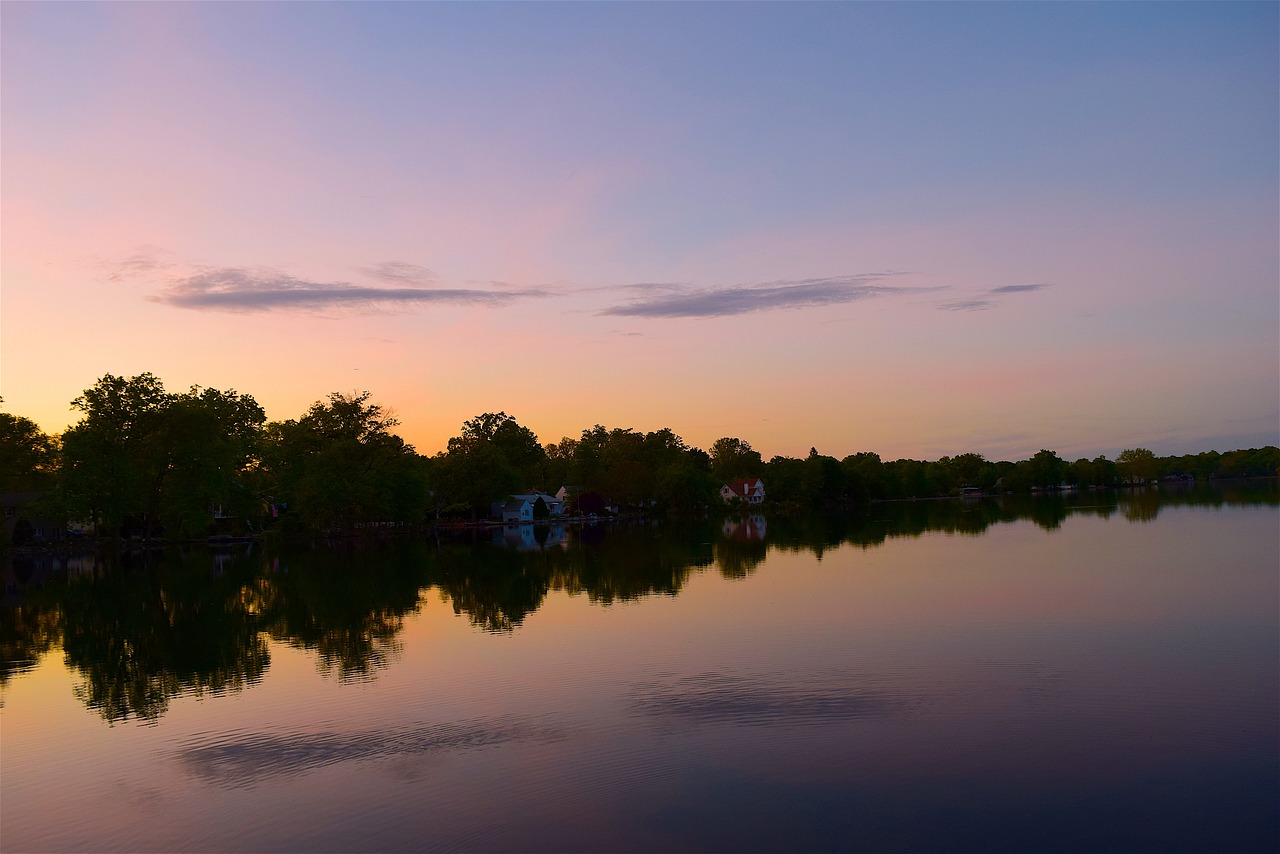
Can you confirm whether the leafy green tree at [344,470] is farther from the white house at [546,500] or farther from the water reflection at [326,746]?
the water reflection at [326,746]

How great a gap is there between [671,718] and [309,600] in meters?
27.6

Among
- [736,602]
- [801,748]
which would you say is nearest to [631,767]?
[801,748]

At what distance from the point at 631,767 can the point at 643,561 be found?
131ft

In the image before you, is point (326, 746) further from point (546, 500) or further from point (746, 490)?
point (746, 490)

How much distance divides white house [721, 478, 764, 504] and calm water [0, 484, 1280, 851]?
141850mm

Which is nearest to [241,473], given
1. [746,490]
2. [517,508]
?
[517,508]

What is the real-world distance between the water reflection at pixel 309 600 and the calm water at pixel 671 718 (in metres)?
0.24

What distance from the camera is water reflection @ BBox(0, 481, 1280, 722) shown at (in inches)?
944

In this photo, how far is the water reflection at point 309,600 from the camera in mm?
23969

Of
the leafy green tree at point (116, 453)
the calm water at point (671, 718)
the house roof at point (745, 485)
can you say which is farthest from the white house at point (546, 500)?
the calm water at point (671, 718)

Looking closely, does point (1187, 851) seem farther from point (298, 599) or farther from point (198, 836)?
point (298, 599)

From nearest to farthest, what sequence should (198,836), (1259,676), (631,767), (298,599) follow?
(198,836), (631,767), (1259,676), (298,599)

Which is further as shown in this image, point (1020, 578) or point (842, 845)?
point (1020, 578)

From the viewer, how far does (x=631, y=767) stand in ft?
51.9
